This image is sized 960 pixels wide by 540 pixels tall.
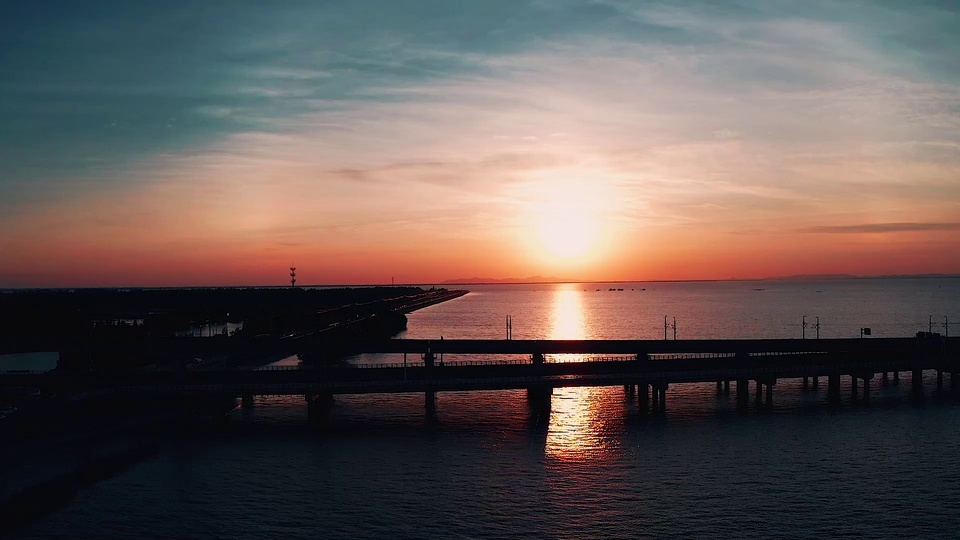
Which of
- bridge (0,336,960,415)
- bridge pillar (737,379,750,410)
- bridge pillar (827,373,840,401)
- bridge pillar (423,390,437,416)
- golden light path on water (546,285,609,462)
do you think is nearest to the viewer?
golden light path on water (546,285,609,462)

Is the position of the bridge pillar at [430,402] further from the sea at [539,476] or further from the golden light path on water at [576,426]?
the golden light path on water at [576,426]

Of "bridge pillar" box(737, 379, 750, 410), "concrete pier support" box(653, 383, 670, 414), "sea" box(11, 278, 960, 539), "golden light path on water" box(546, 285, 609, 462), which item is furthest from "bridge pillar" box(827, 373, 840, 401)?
"golden light path on water" box(546, 285, 609, 462)

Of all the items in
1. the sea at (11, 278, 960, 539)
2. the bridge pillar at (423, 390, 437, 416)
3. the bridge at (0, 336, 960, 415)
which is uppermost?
the bridge at (0, 336, 960, 415)

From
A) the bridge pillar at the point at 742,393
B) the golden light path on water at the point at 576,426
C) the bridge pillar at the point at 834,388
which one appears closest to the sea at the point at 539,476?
the golden light path on water at the point at 576,426

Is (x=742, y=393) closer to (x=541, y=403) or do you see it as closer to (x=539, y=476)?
(x=541, y=403)

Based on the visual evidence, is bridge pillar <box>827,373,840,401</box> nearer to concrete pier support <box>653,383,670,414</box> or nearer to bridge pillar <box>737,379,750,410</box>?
bridge pillar <box>737,379,750,410</box>
